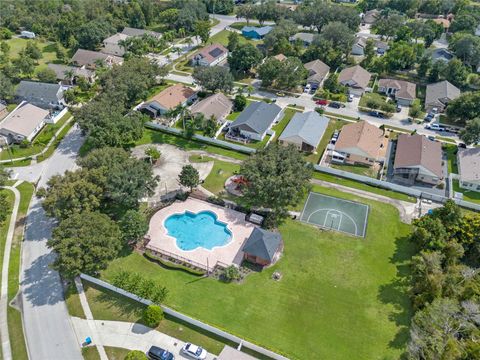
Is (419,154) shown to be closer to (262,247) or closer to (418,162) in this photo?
(418,162)

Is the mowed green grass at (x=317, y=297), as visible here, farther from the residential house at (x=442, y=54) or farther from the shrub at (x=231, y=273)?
the residential house at (x=442, y=54)

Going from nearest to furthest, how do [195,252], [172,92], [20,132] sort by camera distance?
[195,252] → [20,132] → [172,92]

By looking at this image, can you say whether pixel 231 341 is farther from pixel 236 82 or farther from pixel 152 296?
pixel 236 82

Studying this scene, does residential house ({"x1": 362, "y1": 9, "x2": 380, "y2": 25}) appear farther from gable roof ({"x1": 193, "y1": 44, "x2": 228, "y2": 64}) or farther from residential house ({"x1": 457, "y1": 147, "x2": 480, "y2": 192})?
residential house ({"x1": 457, "y1": 147, "x2": 480, "y2": 192})

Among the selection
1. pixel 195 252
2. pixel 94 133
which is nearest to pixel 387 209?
pixel 195 252

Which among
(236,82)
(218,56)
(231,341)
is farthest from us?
(218,56)

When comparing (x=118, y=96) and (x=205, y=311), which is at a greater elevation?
(x=118, y=96)

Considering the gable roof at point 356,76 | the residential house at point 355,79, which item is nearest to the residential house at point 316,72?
the gable roof at point 356,76

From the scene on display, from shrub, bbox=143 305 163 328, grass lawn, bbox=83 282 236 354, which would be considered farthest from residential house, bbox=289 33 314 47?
shrub, bbox=143 305 163 328

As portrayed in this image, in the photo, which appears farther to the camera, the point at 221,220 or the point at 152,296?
the point at 221,220
